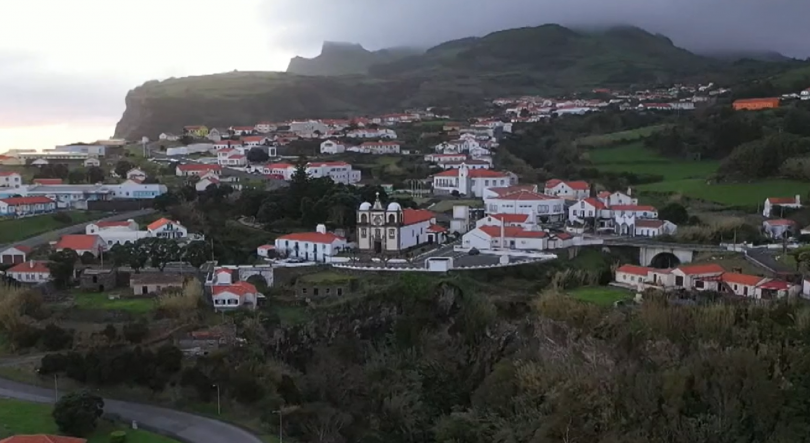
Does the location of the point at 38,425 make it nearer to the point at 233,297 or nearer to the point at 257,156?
the point at 233,297

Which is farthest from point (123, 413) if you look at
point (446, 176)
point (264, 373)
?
point (446, 176)

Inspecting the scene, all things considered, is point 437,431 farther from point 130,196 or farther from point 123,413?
point 130,196

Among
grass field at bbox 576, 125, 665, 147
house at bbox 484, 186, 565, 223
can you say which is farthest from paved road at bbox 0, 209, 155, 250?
grass field at bbox 576, 125, 665, 147

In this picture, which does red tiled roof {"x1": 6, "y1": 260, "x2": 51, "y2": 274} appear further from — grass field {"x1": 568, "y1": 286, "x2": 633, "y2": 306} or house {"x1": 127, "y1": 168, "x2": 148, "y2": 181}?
grass field {"x1": 568, "y1": 286, "x2": 633, "y2": 306}

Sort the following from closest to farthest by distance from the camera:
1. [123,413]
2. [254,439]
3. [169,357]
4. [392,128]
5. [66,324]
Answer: [254,439], [123,413], [169,357], [66,324], [392,128]

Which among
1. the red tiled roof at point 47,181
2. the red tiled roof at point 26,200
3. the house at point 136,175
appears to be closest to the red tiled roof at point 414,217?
the house at point 136,175

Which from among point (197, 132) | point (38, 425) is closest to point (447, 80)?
point (197, 132)

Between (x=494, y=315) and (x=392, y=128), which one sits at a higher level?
(x=392, y=128)
